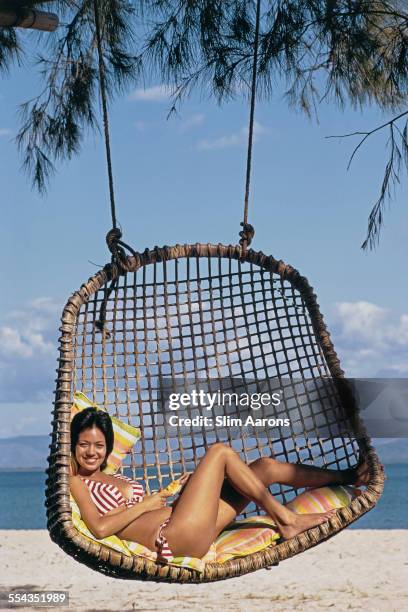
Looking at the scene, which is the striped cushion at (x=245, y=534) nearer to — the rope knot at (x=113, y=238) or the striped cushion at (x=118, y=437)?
the striped cushion at (x=118, y=437)

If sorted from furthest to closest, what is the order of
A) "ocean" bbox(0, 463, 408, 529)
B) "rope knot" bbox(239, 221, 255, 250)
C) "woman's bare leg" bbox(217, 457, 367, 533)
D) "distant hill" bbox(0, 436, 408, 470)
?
"distant hill" bbox(0, 436, 408, 470) → "ocean" bbox(0, 463, 408, 529) → "rope knot" bbox(239, 221, 255, 250) → "woman's bare leg" bbox(217, 457, 367, 533)

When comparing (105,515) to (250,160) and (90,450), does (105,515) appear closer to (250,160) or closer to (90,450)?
(90,450)

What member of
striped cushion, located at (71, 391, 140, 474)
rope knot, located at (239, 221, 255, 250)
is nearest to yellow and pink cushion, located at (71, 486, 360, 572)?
striped cushion, located at (71, 391, 140, 474)

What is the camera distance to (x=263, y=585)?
512 centimetres

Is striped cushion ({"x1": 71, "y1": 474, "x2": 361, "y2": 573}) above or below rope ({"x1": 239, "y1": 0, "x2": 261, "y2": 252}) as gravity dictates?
below

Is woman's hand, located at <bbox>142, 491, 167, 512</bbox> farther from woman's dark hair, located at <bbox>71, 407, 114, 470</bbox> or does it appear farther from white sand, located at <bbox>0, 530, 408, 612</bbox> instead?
white sand, located at <bbox>0, 530, 408, 612</bbox>

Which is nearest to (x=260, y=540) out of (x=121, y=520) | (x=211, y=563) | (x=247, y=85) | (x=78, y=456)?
(x=211, y=563)

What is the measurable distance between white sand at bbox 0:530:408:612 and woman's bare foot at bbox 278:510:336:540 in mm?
2170

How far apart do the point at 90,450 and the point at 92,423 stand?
0.07 meters

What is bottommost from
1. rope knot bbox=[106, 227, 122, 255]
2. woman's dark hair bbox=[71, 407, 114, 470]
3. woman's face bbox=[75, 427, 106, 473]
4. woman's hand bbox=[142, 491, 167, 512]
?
woman's hand bbox=[142, 491, 167, 512]

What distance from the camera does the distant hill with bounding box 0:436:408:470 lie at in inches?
1715

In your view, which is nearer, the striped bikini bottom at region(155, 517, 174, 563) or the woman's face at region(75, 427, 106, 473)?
the striped bikini bottom at region(155, 517, 174, 563)

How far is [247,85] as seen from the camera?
3812 mm

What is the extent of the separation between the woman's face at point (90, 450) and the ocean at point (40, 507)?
1525 centimetres
